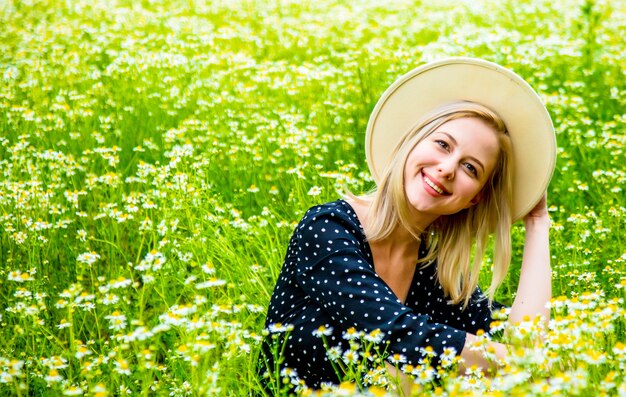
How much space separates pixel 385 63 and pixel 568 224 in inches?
123

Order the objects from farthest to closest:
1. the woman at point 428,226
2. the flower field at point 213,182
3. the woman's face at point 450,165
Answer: the woman's face at point 450,165 < the woman at point 428,226 < the flower field at point 213,182

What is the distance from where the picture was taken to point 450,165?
3115 millimetres

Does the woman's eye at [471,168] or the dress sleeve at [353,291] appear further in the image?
the woman's eye at [471,168]

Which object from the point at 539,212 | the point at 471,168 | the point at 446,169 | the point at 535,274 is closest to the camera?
the point at 446,169

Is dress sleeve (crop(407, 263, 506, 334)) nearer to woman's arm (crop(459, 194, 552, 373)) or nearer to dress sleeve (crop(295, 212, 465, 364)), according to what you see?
woman's arm (crop(459, 194, 552, 373))

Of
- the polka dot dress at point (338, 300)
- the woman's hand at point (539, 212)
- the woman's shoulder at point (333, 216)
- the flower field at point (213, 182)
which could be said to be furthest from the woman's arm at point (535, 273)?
the woman's shoulder at point (333, 216)

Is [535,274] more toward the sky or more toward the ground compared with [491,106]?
more toward the ground

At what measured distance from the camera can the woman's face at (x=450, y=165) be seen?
3152mm

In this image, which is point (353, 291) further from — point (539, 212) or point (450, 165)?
point (539, 212)

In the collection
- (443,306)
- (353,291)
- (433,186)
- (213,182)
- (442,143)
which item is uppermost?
(442,143)

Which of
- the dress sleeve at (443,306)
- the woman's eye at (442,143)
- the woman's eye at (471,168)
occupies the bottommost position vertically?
the dress sleeve at (443,306)

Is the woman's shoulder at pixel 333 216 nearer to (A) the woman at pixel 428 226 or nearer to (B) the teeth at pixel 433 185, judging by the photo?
(A) the woman at pixel 428 226

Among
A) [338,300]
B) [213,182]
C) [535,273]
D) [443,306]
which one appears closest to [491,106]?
[535,273]

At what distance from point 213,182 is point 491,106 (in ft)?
6.78
